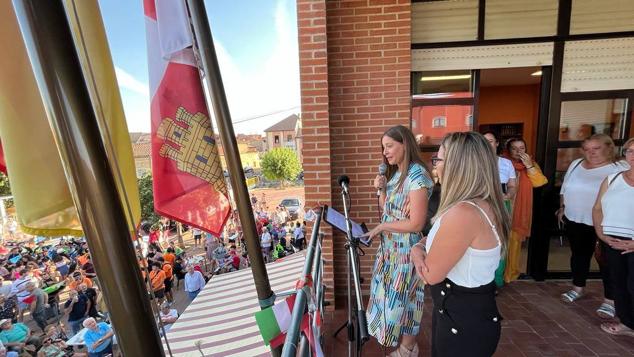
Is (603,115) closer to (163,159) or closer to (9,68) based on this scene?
(163,159)

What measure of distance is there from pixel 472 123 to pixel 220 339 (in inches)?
182

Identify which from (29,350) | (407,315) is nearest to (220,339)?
(407,315)

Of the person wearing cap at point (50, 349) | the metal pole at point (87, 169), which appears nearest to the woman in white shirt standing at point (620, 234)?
the metal pole at point (87, 169)

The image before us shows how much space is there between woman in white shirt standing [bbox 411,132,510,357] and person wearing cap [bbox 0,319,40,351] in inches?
413

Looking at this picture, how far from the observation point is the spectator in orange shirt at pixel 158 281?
9.53 metres

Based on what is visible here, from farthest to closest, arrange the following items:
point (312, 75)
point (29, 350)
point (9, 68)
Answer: point (29, 350)
point (312, 75)
point (9, 68)

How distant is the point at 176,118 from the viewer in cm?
142

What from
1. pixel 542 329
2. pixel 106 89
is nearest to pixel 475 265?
pixel 106 89

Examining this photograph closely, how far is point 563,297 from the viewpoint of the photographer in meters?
3.47

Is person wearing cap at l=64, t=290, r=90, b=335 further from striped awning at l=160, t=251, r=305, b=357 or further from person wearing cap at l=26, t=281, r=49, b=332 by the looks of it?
striped awning at l=160, t=251, r=305, b=357

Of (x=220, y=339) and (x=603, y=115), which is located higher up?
(x=603, y=115)

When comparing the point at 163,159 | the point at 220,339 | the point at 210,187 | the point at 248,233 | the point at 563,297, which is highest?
the point at 163,159

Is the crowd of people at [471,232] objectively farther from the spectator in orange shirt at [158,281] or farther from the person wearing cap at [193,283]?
the person wearing cap at [193,283]

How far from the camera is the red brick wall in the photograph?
3.19 meters
